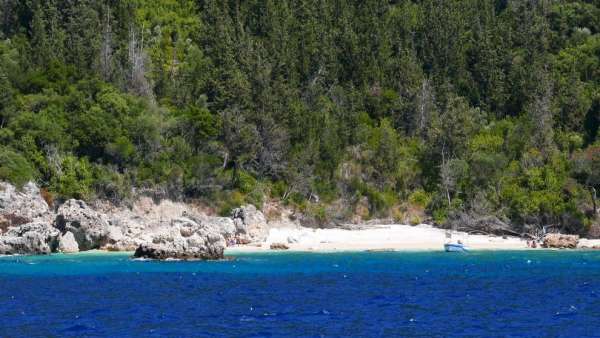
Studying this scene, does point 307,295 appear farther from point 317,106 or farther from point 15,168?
point 317,106

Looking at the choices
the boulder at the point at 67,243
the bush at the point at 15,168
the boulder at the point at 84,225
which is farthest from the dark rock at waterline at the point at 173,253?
the bush at the point at 15,168

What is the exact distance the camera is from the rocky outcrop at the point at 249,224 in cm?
6606

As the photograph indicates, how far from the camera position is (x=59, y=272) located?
168 feet

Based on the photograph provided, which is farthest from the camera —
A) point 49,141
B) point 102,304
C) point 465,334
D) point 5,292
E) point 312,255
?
point 49,141

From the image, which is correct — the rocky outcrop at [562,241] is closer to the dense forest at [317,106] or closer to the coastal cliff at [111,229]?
the dense forest at [317,106]

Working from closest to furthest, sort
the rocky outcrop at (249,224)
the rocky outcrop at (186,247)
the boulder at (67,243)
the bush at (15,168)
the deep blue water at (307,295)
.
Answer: the deep blue water at (307,295), the rocky outcrop at (186,247), the boulder at (67,243), the rocky outcrop at (249,224), the bush at (15,168)

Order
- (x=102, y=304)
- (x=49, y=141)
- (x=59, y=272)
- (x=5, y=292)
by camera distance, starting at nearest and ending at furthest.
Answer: (x=102, y=304) < (x=5, y=292) < (x=59, y=272) < (x=49, y=141)

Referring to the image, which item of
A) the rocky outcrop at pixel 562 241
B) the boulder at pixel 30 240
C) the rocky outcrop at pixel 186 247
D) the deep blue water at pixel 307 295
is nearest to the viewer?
the deep blue water at pixel 307 295

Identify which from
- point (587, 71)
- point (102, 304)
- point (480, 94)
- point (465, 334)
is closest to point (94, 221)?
point (102, 304)

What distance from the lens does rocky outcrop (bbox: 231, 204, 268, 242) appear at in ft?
217

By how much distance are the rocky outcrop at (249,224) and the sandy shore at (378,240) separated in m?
0.72

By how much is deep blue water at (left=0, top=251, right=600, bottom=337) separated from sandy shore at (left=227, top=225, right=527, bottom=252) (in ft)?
13.2

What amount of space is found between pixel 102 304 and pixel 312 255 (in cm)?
2363

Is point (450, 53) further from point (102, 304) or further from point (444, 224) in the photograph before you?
point (102, 304)
